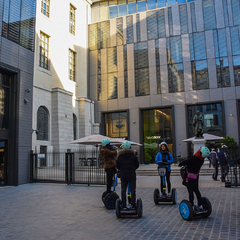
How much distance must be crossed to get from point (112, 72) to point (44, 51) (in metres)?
9.16

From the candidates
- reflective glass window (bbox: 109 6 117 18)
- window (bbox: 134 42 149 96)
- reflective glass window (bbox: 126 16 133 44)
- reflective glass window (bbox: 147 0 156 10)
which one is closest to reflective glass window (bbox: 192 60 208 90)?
window (bbox: 134 42 149 96)

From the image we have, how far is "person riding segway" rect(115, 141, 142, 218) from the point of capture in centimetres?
618

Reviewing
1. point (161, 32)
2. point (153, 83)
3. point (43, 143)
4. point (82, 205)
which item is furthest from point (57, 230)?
point (161, 32)

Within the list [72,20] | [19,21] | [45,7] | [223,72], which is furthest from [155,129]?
[19,21]

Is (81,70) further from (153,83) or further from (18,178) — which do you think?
(18,178)

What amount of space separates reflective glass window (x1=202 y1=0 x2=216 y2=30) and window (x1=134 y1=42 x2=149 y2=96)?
22.8ft

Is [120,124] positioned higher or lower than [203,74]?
lower

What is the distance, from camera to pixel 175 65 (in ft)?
98.9

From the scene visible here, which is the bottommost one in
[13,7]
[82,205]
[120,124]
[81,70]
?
[82,205]

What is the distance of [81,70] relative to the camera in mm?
32125

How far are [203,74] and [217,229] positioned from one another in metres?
26.0

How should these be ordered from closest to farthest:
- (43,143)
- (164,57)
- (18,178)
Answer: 1. (18,178)
2. (43,143)
3. (164,57)

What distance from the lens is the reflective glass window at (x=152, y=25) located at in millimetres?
31391

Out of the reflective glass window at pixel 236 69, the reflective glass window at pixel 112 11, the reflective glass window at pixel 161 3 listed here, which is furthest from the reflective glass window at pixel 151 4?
the reflective glass window at pixel 236 69
